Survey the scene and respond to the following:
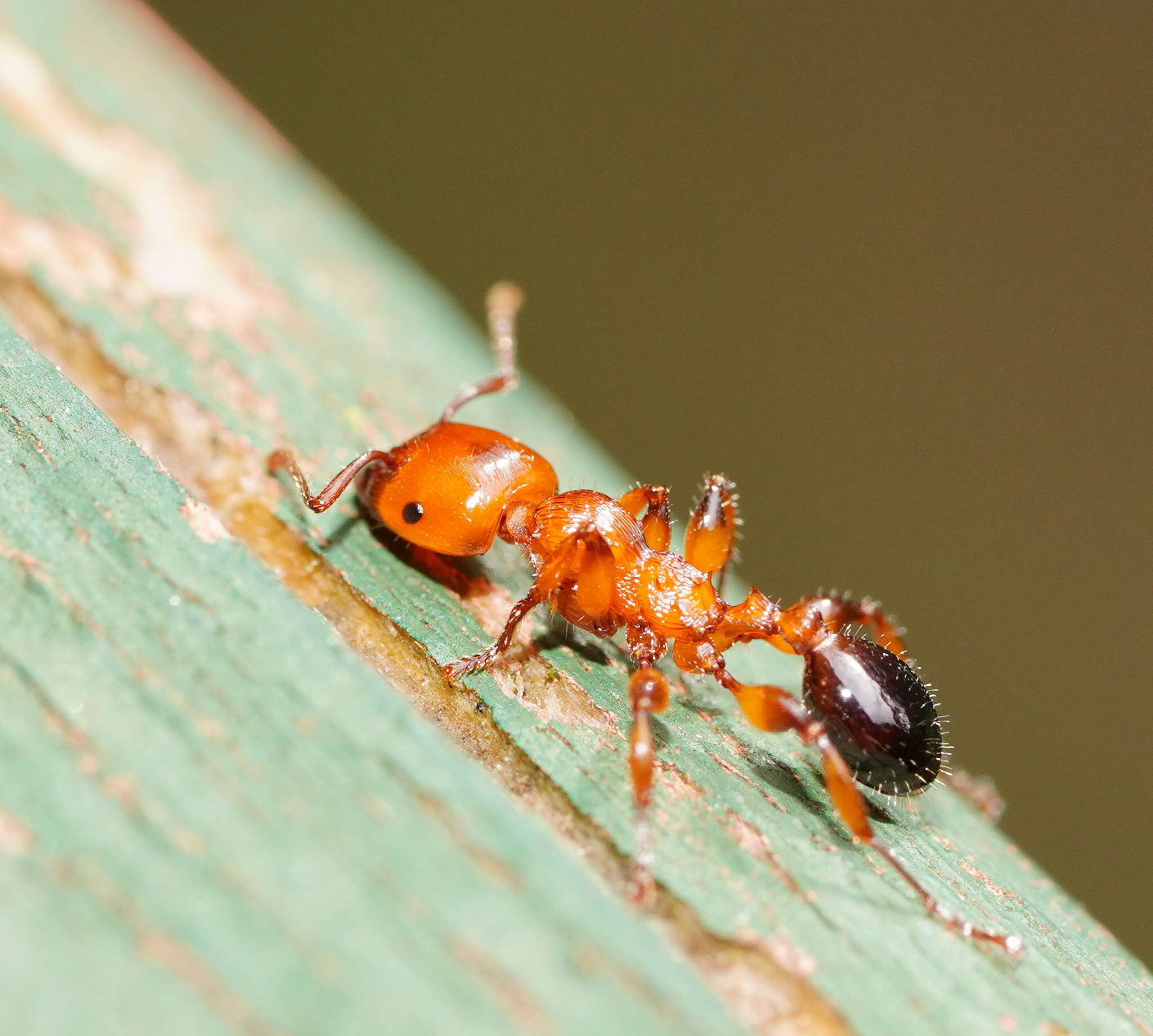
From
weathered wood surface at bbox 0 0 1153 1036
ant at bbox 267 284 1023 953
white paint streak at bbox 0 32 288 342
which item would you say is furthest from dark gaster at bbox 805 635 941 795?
white paint streak at bbox 0 32 288 342

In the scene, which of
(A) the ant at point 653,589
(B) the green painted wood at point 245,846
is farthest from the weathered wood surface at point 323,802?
(A) the ant at point 653,589

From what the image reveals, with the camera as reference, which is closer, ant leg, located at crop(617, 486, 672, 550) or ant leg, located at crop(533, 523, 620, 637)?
ant leg, located at crop(533, 523, 620, 637)

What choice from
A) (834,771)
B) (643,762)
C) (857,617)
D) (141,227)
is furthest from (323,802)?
(141,227)

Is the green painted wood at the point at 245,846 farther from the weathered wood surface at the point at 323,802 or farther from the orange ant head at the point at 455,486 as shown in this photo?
the orange ant head at the point at 455,486

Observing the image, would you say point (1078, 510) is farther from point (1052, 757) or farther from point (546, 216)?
point (546, 216)

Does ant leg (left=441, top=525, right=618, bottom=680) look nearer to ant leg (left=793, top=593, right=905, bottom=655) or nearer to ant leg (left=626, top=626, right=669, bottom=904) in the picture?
ant leg (left=626, top=626, right=669, bottom=904)

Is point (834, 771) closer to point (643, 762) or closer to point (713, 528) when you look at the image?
point (643, 762)

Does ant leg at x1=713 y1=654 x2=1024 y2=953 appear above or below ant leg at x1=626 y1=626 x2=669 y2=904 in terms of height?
above
